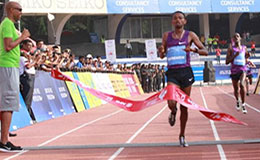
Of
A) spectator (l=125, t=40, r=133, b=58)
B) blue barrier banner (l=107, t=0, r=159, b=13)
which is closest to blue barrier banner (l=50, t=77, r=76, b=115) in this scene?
blue barrier banner (l=107, t=0, r=159, b=13)

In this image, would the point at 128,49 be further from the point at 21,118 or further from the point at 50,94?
the point at 21,118

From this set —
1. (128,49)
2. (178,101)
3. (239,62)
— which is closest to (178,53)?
(178,101)

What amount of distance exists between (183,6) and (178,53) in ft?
132

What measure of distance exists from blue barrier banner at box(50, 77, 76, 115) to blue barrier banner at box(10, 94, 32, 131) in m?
3.28

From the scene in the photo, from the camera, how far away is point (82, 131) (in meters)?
12.8

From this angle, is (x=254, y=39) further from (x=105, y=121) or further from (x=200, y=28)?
(x=105, y=121)

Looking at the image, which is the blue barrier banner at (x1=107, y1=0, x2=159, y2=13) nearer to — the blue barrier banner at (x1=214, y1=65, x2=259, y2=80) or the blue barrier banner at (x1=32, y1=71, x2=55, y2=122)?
the blue barrier banner at (x1=214, y1=65, x2=259, y2=80)

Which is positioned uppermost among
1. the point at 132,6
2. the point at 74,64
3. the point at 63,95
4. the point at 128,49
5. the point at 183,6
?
the point at 132,6

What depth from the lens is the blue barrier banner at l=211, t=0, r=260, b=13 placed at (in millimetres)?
50344

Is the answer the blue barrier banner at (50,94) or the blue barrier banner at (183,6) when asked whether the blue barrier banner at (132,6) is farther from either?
the blue barrier banner at (50,94)

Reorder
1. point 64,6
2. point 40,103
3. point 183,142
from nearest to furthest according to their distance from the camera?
point 183,142, point 40,103, point 64,6

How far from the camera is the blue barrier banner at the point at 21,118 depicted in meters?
13.6

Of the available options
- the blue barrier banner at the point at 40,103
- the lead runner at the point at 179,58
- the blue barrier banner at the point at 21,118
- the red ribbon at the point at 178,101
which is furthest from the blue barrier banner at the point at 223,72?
the lead runner at the point at 179,58

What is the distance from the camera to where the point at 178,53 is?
30.1 feet
